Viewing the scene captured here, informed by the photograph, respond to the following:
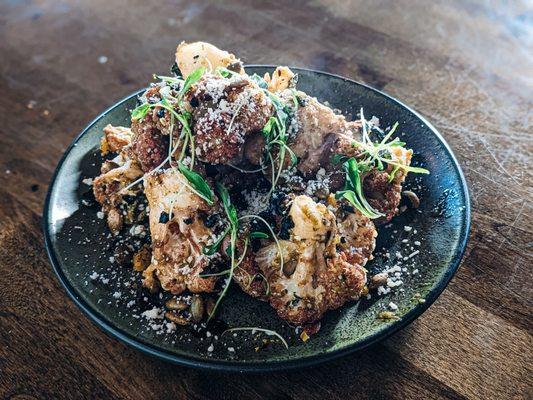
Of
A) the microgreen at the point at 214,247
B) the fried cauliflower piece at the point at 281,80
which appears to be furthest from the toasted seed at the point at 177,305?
the fried cauliflower piece at the point at 281,80

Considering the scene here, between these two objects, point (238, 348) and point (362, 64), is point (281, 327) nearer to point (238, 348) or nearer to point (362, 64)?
point (238, 348)

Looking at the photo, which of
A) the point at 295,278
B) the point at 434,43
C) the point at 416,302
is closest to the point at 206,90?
the point at 295,278

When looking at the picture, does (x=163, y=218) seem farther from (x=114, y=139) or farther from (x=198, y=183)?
(x=114, y=139)

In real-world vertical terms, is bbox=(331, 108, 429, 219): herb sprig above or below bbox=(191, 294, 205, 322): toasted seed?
above

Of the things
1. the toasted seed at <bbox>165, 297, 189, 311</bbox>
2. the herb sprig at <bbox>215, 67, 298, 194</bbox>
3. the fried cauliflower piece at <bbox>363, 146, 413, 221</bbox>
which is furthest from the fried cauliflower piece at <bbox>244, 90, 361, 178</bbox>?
the toasted seed at <bbox>165, 297, 189, 311</bbox>

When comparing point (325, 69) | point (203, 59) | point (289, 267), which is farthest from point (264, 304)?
point (325, 69)

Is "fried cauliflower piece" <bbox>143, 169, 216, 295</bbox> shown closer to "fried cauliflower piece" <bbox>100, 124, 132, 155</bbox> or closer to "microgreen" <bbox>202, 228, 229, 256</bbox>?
"microgreen" <bbox>202, 228, 229, 256</bbox>
